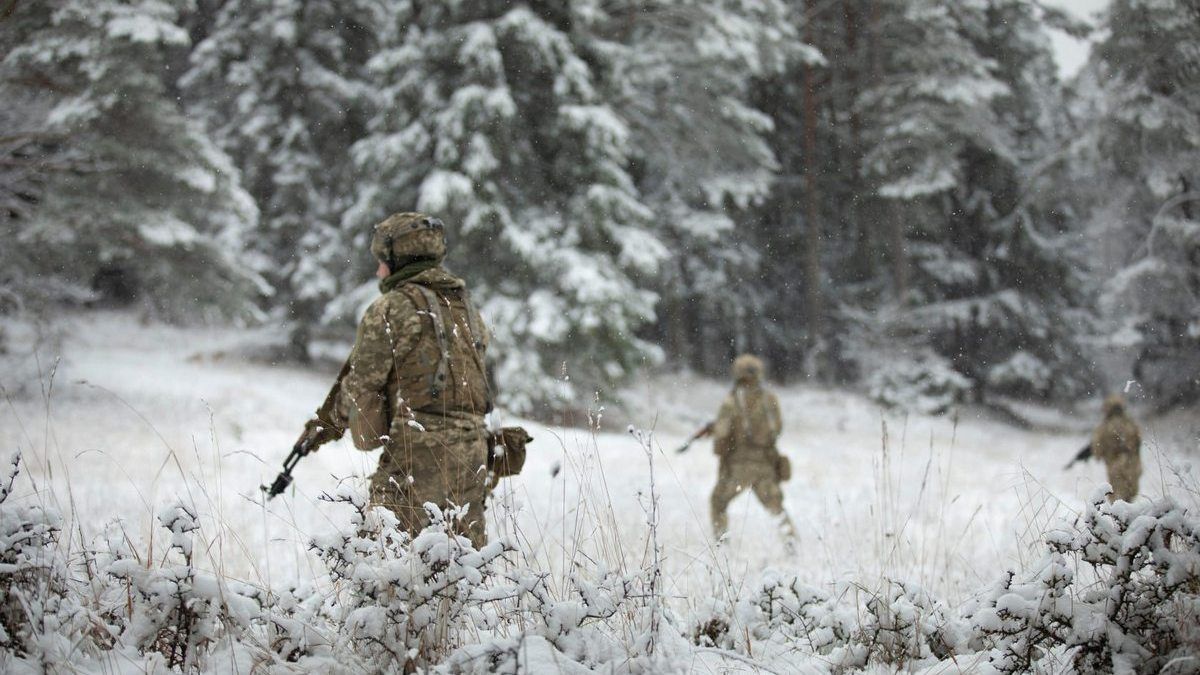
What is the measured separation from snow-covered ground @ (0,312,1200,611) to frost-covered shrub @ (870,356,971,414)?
46 centimetres

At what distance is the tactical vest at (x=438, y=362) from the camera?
3150mm

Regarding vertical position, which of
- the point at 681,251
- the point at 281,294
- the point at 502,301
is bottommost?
the point at 281,294

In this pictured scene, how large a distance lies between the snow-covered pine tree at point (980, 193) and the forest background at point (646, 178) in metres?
0.09

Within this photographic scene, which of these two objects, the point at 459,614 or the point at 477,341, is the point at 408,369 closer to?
the point at 477,341

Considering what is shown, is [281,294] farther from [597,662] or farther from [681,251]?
[597,662]

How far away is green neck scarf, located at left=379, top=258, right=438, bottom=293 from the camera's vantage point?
3313 mm

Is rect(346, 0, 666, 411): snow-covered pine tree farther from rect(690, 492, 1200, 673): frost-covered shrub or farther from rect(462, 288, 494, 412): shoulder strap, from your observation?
rect(690, 492, 1200, 673): frost-covered shrub

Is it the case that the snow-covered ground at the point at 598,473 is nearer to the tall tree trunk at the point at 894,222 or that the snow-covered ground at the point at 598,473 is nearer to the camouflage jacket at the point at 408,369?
the camouflage jacket at the point at 408,369

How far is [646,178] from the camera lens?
20.5 m

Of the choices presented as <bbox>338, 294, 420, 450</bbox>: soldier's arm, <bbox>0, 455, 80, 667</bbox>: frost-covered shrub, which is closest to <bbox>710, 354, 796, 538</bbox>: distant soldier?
<bbox>338, 294, 420, 450</bbox>: soldier's arm

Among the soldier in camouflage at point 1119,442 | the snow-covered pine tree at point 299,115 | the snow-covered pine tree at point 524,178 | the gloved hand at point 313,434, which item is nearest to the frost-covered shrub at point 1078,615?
the gloved hand at point 313,434

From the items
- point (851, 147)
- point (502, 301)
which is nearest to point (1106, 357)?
point (851, 147)

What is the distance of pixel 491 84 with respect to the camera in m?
12.3

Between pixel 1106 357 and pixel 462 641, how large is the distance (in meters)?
23.0
